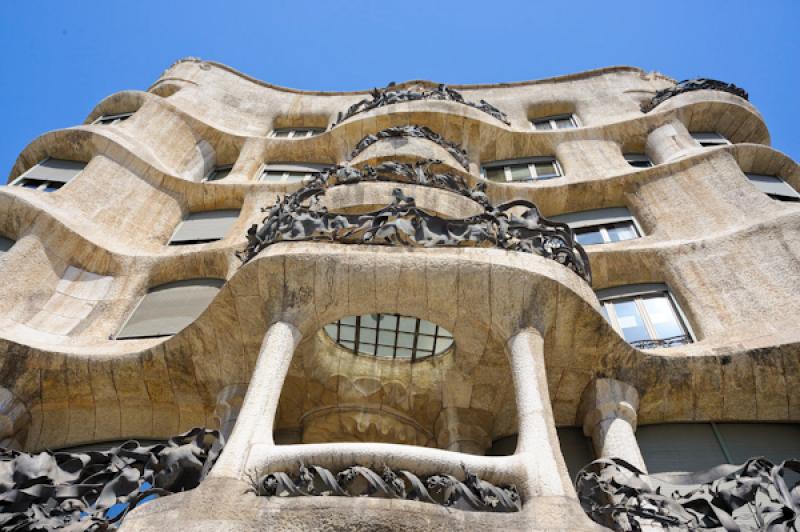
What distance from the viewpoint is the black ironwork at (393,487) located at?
5703mm

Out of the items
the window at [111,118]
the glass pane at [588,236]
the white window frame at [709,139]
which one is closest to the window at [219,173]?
the window at [111,118]

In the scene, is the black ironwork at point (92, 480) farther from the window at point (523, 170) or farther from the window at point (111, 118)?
the window at point (111, 118)

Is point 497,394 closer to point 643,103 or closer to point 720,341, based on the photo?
point 720,341

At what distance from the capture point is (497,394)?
880cm

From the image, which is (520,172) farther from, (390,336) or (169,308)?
(169,308)

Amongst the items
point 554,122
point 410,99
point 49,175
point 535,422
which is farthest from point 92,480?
point 554,122

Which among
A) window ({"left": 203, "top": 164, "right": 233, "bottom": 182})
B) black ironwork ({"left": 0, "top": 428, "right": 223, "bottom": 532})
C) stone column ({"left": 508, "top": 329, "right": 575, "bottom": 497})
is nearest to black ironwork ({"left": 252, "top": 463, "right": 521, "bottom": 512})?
stone column ({"left": 508, "top": 329, "right": 575, "bottom": 497})

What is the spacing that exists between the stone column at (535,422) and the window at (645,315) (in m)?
3.54

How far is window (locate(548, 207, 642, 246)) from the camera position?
1372 cm

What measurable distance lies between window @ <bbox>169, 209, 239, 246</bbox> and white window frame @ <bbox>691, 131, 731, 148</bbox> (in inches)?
469

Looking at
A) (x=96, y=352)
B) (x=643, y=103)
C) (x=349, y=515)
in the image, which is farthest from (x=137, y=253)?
(x=643, y=103)

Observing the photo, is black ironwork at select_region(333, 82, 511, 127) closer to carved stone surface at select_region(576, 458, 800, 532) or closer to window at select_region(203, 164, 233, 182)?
window at select_region(203, 164, 233, 182)

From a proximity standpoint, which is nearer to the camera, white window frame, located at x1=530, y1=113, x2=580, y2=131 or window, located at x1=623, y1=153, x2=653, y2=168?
window, located at x1=623, y1=153, x2=653, y2=168

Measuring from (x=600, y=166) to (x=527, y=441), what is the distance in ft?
36.1
